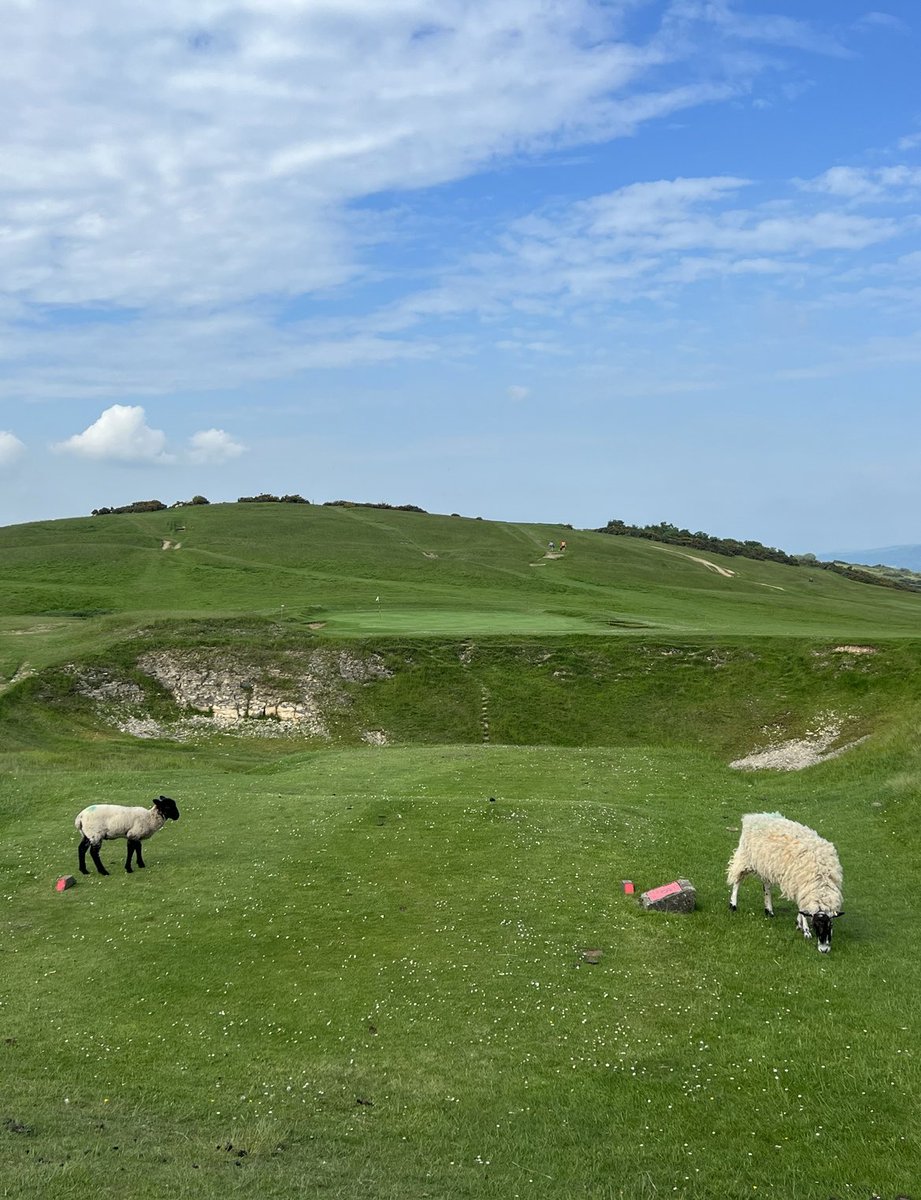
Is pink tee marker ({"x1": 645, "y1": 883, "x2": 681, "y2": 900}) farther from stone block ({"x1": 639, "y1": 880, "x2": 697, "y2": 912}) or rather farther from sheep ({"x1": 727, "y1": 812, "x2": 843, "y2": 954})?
sheep ({"x1": 727, "y1": 812, "x2": 843, "y2": 954})

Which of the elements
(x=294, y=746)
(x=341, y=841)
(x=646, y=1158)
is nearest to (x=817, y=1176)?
(x=646, y=1158)

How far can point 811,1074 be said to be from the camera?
1366cm

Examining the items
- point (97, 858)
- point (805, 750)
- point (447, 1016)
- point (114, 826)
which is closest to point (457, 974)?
point (447, 1016)

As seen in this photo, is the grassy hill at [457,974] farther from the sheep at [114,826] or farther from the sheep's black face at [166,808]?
the sheep's black face at [166,808]

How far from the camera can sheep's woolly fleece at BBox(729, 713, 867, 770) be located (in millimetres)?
41406

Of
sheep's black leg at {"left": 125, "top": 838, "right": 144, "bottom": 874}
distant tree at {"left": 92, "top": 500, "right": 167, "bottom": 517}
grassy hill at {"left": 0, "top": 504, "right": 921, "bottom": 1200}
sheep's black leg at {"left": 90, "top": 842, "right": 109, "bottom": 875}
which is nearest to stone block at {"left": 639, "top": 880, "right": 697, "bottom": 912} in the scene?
grassy hill at {"left": 0, "top": 504, "right": 921, "bottom": 1200}

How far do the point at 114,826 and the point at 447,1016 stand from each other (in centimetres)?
1251

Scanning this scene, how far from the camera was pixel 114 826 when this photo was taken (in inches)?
941

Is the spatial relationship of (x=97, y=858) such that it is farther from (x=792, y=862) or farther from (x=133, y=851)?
(x=792, y=862)

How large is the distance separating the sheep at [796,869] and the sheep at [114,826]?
15.8m

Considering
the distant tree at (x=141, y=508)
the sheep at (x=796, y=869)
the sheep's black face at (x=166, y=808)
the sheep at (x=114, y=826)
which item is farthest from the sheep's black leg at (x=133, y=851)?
the distant tree at (x=141, y=508)

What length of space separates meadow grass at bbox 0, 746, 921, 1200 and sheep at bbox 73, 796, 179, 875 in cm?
69

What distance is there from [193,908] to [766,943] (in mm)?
13415

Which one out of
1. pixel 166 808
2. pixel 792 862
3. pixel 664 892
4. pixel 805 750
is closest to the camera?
pixel 792 862
